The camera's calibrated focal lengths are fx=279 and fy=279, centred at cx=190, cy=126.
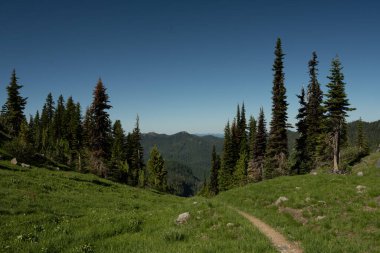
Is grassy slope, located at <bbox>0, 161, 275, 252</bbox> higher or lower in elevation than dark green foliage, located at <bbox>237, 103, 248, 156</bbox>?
lower

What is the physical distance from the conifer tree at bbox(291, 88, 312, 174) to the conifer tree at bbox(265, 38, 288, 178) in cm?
385

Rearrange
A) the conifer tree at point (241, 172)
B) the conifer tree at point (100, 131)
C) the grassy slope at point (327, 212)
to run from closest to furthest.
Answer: the grassy slope at point (327, 212) → the conifer tree at point (100, 131) → the conifer tree at point (241, 172)

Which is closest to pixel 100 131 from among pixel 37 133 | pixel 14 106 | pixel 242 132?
pixel 14 106

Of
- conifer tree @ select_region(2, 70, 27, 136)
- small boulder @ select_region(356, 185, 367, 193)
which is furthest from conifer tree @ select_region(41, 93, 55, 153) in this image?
small boulder @ select_region(356, 185, 367, 193)

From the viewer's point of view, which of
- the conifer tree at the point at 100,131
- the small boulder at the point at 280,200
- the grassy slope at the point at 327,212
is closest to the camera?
the grassy slope at the point at 327,212

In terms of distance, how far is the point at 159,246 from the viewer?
9.16 meters

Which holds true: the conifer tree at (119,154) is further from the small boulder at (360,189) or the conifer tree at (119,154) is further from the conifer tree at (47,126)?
the small boulder at (360,189)

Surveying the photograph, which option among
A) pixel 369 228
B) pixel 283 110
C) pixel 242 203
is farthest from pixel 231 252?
pixel 283 110

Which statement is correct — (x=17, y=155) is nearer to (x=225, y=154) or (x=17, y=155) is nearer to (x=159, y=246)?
(x=159, y=246)

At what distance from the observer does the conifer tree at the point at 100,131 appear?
46031 mm

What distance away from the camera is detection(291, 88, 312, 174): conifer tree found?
165ft

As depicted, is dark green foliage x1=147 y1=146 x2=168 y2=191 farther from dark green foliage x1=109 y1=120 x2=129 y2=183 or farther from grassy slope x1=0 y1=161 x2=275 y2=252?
grassy slope x1=0 y1=161 x2=275 y2=252

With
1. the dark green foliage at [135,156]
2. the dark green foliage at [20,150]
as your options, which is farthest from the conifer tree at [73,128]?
the dark green foliage at [20,150]

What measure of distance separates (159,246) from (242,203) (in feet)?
54.4
